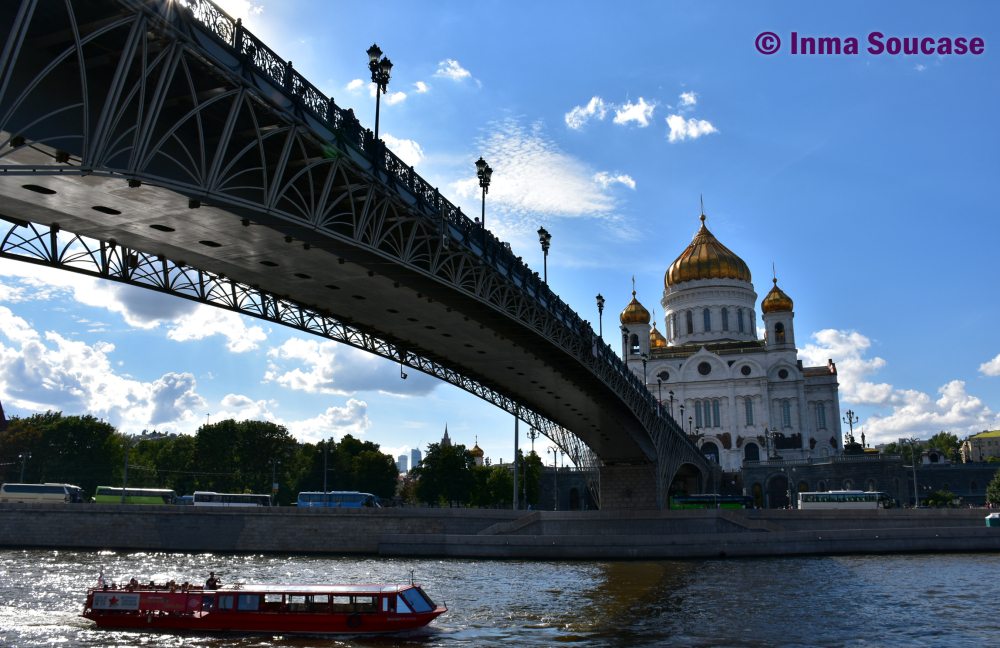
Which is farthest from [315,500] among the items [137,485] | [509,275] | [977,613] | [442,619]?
[977,613]

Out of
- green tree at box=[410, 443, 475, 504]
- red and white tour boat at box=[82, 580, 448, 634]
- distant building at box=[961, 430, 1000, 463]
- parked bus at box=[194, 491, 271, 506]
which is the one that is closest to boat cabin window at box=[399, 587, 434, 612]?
red and white tour boat at box=[82, 580, 448, 634]

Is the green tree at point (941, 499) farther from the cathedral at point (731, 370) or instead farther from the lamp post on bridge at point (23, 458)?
the lamp post on bridge at point (23, 458)

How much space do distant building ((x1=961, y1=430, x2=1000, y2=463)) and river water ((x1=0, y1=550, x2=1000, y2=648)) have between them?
128632 millimetres

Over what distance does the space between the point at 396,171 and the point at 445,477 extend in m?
59.4

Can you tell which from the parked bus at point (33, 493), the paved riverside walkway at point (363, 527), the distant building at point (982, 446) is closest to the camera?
the paved riverside walkway at point (363, 527)

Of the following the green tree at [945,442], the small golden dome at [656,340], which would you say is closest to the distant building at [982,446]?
the green tree at [945,442]

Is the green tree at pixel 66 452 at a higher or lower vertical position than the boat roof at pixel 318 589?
higher

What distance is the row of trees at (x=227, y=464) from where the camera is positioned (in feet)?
256

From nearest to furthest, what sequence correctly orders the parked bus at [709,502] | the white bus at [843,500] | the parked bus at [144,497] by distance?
the parked bus at [144,497] → the white bus at [843,500] → the parked bus at [709,502]

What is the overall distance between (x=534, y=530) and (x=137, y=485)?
2006 inches

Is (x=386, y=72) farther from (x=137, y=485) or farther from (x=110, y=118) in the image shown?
(x=137, y=485)

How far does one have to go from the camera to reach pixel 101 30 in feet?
44.9

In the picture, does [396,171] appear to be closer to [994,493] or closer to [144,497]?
[144,497]

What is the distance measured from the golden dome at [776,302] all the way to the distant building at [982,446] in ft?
237
